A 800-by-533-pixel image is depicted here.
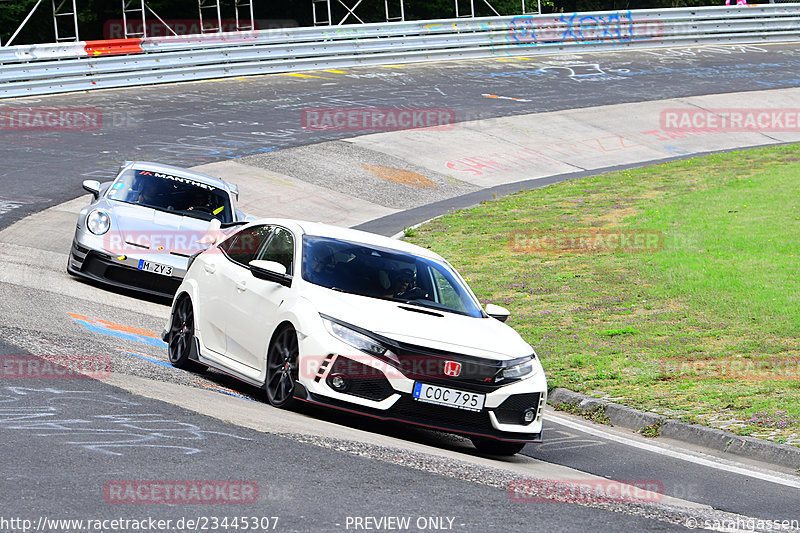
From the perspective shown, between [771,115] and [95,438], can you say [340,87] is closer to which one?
[771,115]

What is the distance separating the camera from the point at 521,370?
7.85 m

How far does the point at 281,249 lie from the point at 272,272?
570mm

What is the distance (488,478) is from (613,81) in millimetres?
29486

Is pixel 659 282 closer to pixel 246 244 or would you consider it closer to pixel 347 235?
pixel 347 235

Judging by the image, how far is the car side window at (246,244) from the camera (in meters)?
9.28

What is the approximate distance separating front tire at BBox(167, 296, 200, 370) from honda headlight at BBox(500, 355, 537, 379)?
312 centimetres

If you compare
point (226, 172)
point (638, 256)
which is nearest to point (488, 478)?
point (638, 256)

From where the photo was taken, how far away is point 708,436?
28.1ft
